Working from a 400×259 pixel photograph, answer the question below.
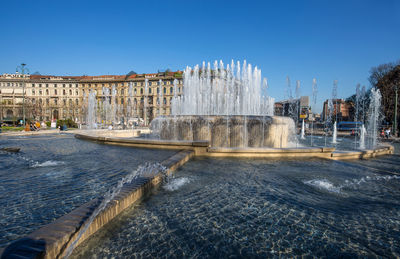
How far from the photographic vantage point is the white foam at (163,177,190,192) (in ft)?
14.5

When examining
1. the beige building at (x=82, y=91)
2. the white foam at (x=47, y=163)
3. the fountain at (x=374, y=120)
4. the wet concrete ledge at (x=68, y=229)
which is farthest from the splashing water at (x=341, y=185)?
the beige building at (x=82, y=91)

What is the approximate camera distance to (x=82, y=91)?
238 feet

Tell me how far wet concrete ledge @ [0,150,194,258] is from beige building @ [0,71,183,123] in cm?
6208

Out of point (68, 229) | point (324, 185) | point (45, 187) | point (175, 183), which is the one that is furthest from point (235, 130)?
point (68, 229)

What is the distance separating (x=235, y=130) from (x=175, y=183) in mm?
6051

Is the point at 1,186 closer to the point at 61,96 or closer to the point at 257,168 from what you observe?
the point at 257,168

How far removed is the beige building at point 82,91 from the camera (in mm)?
66812

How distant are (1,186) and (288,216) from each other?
5.52 meters

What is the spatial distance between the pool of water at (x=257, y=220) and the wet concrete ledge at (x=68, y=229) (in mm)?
137

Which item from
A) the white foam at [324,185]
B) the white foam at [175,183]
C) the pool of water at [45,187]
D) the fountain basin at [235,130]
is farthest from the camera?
the fountain basin at [235,130]

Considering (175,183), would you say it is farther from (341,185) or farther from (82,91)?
(82,91)

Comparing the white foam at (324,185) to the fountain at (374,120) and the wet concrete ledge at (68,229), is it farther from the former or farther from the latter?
the fountain at (374,120)

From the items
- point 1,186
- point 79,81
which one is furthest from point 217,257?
point 79,81

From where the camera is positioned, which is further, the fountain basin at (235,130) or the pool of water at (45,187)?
the fountain basin at (235,130)
